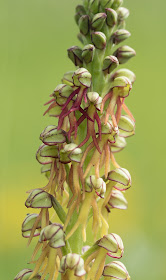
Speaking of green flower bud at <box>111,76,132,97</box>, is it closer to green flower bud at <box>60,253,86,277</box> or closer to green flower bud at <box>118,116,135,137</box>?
green flower bud at <box>118,116,135,137</box>

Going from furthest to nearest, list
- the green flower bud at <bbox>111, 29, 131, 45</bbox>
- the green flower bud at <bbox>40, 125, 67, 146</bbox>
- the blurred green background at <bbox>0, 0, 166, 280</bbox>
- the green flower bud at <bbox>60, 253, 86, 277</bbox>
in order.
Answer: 1. the blurred green background at <bbox>0, 0, 166, 280</bbox>
2. the green flower bud at <bbox>111, 29, 131, 45</bbox>
3. the green flower bud at <bbox>40, 125, 67, 146</bbox>
4. the green flower bud at <bbox>60, 253, 86, 277</bbox>

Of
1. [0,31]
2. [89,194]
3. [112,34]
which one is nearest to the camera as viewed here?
[89,194]

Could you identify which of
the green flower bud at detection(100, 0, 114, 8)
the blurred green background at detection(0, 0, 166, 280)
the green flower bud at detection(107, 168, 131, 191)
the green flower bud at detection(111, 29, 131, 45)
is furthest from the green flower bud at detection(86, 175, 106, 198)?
the blurred green background at detection(0, 0, 166, 280)

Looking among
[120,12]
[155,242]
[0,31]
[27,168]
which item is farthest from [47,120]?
[120,12]

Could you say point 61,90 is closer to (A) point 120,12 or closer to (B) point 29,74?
(A) point 120,12

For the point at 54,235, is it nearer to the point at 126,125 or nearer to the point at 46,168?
the point at 46,168

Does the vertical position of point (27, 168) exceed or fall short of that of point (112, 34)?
it falls short

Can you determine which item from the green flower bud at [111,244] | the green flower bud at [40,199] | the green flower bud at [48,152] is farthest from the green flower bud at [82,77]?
the green flower bud at [111,244]
